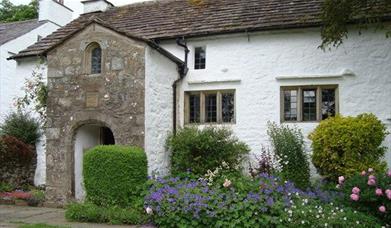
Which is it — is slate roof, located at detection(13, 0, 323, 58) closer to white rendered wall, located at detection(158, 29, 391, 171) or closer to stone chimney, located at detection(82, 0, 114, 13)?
white rendered wall, located at detection(158, 29, 391, 171)

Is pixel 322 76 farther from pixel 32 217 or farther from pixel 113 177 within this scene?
pixel 32 217

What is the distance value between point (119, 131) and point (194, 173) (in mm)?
2451

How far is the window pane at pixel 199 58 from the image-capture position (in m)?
14.2

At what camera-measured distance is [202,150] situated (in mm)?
12234

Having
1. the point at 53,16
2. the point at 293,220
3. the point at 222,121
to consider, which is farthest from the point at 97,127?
the point at 53,16

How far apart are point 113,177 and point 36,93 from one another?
6231 mm

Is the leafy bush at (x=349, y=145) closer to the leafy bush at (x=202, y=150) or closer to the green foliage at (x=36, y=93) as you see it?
the leafy bush at (x=202, y=150)

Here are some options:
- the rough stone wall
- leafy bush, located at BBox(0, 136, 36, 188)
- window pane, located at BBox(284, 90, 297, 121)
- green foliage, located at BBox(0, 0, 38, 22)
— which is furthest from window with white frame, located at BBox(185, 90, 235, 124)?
green foliage, located at BBox(0, 0, 38, 22)

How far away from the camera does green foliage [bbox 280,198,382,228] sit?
313 inches

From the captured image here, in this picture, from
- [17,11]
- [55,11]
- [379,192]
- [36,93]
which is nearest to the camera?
[379,192]

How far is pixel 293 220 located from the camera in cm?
814

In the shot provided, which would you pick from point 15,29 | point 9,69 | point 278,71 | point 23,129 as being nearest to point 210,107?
point 278,71

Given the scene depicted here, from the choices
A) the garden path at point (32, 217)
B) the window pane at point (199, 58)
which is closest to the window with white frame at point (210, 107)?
the window pane at point (199, 58)

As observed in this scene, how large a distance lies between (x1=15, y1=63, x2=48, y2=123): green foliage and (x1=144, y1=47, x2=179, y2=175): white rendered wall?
417cm
